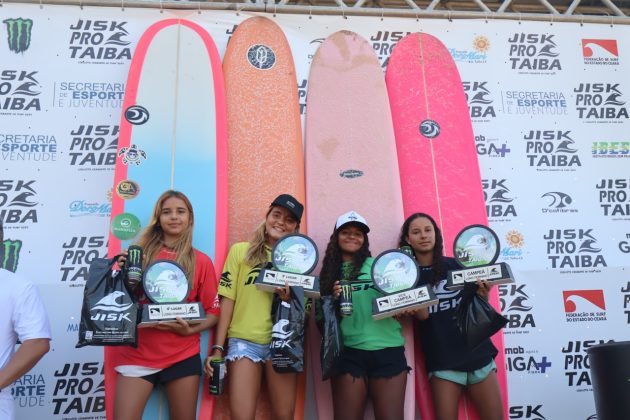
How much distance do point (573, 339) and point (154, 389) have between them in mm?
2624

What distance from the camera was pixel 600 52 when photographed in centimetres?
444

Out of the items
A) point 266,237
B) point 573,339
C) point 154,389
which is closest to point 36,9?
point 266,237

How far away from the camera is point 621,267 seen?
3947 millimetres

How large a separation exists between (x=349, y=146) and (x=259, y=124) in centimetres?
59

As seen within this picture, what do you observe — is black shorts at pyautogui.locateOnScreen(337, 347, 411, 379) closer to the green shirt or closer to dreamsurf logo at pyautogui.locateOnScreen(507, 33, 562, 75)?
the green shirt

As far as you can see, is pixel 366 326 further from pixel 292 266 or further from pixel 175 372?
pixel 175 372

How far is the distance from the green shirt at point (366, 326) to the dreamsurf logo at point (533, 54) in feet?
7.52

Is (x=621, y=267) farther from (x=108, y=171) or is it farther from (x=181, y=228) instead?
(x=108, y=171)

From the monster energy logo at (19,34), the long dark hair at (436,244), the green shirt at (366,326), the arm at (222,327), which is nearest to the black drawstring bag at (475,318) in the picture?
the long dark hair at (436,244)

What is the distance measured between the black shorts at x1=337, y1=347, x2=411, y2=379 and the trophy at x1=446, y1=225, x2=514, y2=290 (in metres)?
0.45

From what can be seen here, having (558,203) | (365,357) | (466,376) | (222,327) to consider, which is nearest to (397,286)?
(365,357)

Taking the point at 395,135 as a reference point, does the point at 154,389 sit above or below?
below

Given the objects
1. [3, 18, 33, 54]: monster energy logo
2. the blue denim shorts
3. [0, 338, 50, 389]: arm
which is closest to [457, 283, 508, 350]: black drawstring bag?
the blue denim shorts

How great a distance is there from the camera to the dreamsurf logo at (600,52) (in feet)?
14.5
